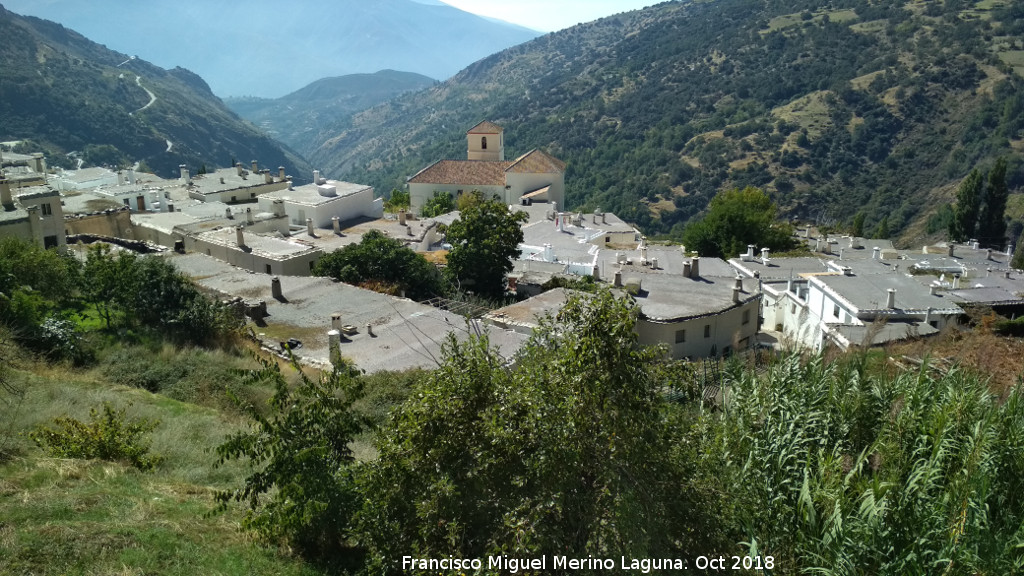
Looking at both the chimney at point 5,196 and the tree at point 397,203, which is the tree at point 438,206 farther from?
the chimney at point 5,196

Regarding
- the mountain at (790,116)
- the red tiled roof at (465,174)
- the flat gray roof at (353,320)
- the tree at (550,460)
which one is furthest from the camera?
the mountain at (790,116)

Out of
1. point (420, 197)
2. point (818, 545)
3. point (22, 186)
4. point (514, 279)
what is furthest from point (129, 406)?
point (420, 197)

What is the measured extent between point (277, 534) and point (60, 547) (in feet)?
7.15

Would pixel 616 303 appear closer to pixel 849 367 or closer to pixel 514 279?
pixel 849 367

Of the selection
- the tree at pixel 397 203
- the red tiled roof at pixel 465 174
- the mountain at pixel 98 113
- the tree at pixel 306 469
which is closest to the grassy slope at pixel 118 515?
the tree at pixel 306 469

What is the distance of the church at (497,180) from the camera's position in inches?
2176

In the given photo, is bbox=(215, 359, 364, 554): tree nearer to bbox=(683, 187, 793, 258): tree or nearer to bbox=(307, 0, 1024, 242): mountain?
bbox=(683, 187, 793, 258): tree

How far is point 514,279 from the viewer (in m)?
30.1

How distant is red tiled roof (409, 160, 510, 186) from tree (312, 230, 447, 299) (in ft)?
93.1

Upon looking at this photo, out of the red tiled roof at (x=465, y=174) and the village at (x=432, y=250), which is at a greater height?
the red tiled roof at (x=465, y=174)

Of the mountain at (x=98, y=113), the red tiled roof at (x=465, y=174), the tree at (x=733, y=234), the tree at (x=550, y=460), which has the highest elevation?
the mountain at (x=98, y=113)

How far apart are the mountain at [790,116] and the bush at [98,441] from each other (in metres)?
65.9

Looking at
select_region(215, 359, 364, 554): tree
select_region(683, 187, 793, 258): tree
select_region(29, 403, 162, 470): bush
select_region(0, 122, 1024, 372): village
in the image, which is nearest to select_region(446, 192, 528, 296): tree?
select_region(0, 122, 1024, 372): village

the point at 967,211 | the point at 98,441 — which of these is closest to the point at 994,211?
the point at 967,211
